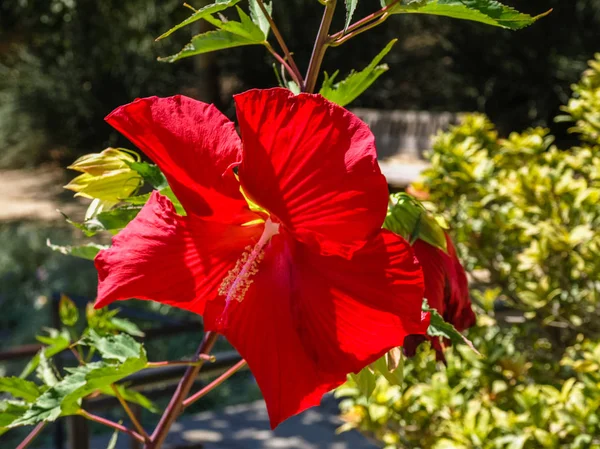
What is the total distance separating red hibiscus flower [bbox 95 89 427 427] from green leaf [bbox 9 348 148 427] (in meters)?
0.11

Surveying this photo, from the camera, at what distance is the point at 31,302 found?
470cm

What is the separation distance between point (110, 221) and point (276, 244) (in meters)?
0.13

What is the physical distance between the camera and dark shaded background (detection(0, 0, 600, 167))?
827 centimetres

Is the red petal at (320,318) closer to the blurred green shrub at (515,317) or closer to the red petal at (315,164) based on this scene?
the red petal at (315,164)

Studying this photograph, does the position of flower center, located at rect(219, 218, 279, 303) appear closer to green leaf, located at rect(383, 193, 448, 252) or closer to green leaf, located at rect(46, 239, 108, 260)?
green leaf, located at rect(383, 193, 448, 252)

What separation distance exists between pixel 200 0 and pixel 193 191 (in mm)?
8282

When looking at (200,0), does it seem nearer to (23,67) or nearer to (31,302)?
(23,67)

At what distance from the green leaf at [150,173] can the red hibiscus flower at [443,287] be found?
0.19 m

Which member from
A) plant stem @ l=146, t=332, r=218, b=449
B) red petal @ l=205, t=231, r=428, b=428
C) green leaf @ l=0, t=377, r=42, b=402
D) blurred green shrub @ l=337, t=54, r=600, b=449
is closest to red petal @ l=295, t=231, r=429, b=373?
red petal @ l=205, t=231, r=428, b=428

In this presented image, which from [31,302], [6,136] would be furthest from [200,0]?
[31,302]

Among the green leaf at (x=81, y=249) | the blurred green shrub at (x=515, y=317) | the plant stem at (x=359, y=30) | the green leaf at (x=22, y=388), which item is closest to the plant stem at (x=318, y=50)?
the plant stem at (x=359, y=30)

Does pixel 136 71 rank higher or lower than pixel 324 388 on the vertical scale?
lower

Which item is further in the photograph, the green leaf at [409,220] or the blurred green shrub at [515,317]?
the blurred green shrub at [515,317]

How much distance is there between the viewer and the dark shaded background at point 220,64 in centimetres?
827
